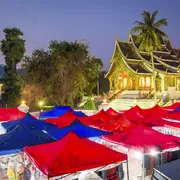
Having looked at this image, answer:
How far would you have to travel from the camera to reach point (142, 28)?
29.3 m

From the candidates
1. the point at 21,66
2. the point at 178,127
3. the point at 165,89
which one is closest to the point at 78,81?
the point at 21,66

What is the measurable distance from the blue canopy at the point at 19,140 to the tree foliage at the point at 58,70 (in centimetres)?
2018

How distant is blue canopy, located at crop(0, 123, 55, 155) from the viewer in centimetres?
745

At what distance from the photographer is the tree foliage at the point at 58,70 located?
2872 centimetres

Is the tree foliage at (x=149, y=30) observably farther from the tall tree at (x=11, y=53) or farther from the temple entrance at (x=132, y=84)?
the tall tree at (x=11, y=53)

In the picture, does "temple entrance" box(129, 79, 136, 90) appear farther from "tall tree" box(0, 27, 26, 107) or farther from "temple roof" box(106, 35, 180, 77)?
"tall tree" box(0, 27, 26, 107)

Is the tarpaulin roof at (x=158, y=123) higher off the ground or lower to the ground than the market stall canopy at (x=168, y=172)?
lower

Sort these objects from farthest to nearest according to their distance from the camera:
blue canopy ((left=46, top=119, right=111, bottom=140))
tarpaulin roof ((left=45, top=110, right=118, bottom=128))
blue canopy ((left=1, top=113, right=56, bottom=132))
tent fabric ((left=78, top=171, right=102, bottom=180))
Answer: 1. tarpaulin roof ((left=45, top=110, right=118, bottom=128))
2. blue canopy ((left=1, top=113, right=56, bottom=132))
3. blue canopy ((left=46, top=119, right=111, bottom=140))
4. tent fabric ((left=78, top=171, right=102, bottom=180))

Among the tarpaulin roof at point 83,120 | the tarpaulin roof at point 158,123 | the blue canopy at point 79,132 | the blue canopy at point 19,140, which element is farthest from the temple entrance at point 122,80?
the blue canopy at point 19,140

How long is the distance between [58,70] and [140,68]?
1219 cm

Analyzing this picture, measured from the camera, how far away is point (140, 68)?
1344 inches

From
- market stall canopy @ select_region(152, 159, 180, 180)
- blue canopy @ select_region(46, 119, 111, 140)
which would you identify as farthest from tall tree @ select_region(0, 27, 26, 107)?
market stall canopy @ select_region(152, 159, 180, 180)

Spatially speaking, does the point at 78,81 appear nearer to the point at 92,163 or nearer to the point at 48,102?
the point at 48,102

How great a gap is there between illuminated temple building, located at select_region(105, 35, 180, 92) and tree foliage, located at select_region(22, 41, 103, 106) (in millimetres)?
7352
